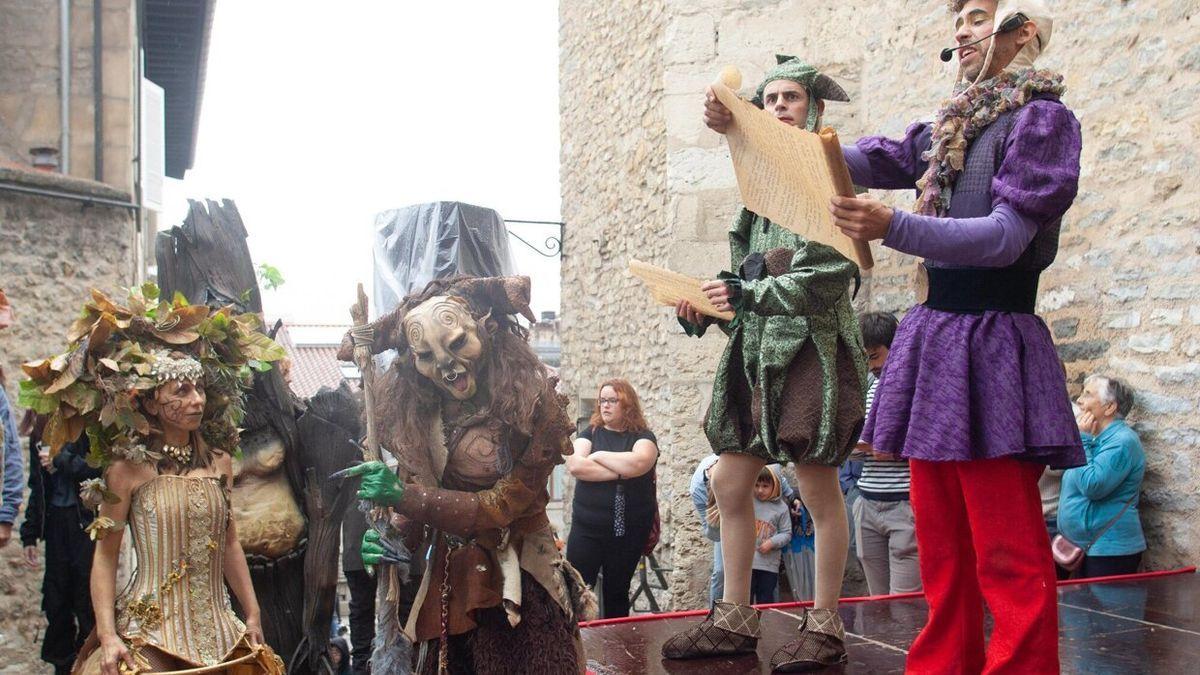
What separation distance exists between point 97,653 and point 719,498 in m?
1.78

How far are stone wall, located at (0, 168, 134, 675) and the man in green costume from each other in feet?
15.2

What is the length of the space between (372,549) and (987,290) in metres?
1.64

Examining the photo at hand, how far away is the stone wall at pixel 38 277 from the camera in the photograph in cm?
648

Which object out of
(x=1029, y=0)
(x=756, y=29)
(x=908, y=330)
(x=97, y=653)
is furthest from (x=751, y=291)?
(x=756, y=29)

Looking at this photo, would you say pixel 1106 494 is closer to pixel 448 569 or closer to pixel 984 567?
pixel 984 567

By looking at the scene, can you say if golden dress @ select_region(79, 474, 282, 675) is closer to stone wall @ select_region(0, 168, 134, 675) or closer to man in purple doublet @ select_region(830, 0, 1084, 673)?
man in purple doublet @ select_region(830, 0, 1084, 673)

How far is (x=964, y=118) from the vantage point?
8.83 feet

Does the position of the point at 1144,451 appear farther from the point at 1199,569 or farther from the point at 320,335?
the point at 320,335

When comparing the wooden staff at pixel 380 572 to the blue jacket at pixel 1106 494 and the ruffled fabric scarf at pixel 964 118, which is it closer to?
the ruffled fabric scarf at pixel 964 118

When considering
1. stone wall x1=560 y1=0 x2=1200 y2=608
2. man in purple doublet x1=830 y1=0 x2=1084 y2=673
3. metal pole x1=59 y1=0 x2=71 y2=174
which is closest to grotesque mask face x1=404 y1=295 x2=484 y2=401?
man in purple doublet x1=830 y1=0 x2=1084 y2=673

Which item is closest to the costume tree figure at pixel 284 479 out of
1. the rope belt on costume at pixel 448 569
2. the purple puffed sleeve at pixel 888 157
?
the rope belt on costume at pixel 448 569

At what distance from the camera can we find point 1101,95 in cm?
603

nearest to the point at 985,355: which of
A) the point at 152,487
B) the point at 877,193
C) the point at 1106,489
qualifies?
the point at 152,487

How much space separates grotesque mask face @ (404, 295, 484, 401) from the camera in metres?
2.89
